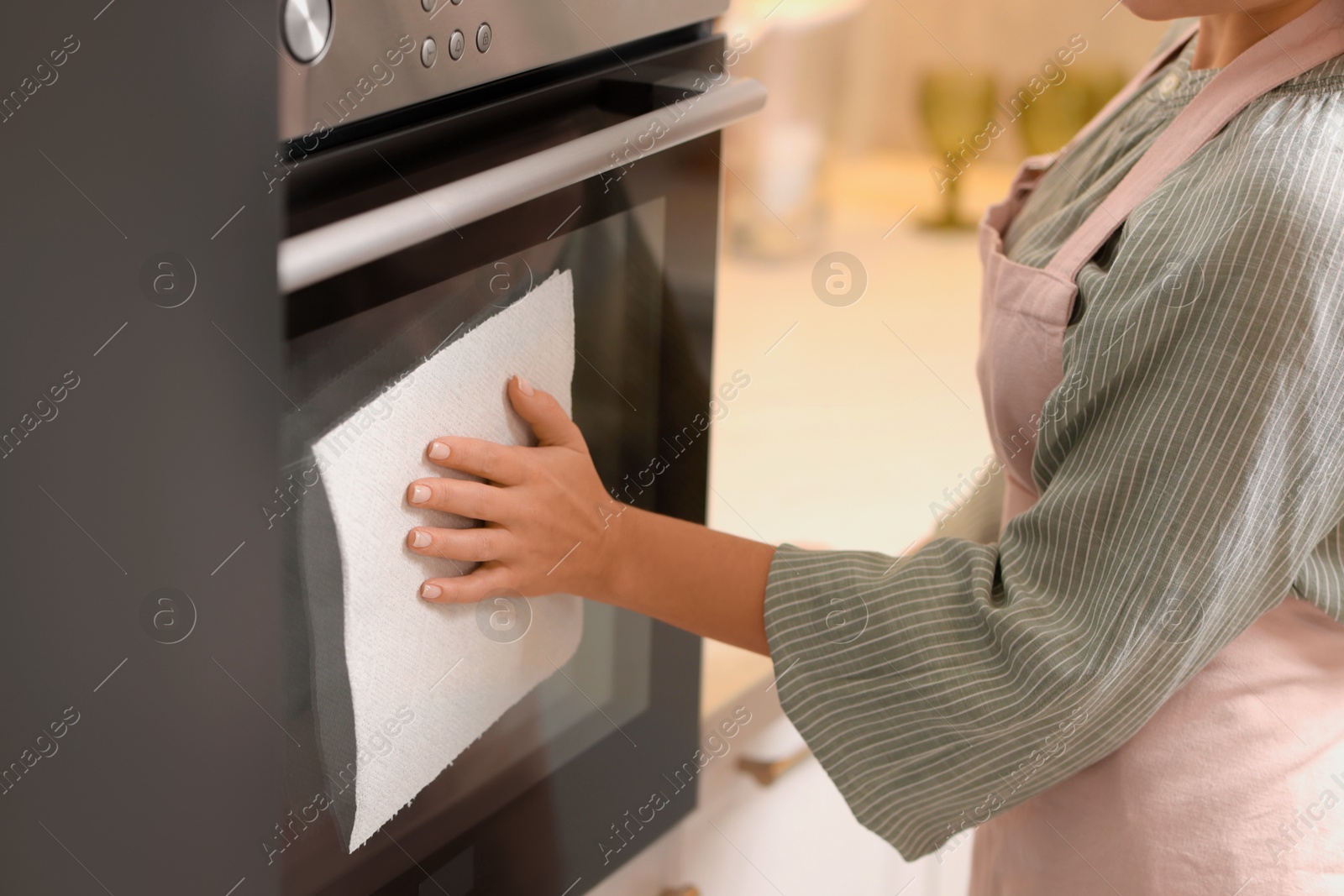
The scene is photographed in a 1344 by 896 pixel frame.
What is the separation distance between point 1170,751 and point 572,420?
0.37 meters

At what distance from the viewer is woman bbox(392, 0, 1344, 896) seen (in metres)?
0.51

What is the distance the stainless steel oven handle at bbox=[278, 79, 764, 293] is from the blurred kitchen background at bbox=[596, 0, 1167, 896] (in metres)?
0.13

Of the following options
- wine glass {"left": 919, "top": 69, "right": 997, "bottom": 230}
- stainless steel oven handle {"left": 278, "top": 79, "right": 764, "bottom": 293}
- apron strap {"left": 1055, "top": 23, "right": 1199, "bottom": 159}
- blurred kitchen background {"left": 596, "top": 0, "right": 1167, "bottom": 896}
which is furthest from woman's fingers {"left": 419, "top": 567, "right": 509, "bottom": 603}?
wine glass {"left": 919, "top": 69, "right": 997, "bottom": 230}

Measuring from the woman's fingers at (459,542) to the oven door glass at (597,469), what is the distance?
0.13 feet

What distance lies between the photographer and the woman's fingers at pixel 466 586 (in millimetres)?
508

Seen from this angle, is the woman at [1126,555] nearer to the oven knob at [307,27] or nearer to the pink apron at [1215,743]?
the pink apron at [1215,743]

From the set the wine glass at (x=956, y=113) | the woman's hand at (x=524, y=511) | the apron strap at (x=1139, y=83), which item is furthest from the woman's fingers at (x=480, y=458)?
the wine glass at (x=956, y=113)

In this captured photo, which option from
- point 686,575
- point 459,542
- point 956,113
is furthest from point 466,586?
point 956,113

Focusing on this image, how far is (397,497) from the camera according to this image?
19.0 inches

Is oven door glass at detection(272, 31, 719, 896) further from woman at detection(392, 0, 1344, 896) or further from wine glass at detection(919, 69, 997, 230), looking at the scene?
wine glass at detection(919, 69, 997, 230)

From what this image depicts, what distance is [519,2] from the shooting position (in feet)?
1.66

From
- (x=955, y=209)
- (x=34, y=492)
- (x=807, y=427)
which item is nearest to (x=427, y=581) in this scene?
(x=34, y=492)

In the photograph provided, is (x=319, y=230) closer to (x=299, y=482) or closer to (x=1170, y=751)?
(x=299, y=482)

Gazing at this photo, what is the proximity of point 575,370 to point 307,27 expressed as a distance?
0.77ft
